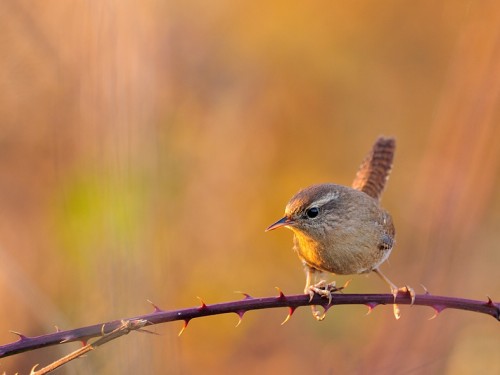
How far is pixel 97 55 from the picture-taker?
150 inches

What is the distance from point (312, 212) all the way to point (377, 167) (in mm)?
1462

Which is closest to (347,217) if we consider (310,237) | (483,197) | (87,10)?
(310,237)

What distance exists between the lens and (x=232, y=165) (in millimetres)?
6227

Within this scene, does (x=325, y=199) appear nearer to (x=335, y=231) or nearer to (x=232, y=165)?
(x=335, y=231)

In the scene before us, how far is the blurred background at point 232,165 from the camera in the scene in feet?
12.6

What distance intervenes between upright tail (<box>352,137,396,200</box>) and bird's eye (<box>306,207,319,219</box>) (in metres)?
1.35

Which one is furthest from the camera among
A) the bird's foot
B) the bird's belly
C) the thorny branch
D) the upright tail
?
the upright tail

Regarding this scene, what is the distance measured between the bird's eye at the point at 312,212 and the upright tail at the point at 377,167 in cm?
135

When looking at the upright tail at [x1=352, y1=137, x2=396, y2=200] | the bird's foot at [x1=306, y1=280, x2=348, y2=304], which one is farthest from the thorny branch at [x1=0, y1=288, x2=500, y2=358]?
the upright tail at [x1=352, y1=137, x2=396, y2=200]

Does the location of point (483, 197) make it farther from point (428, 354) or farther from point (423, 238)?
point (423, 238)

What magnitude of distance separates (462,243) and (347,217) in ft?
2.87

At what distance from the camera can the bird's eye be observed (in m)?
3.78

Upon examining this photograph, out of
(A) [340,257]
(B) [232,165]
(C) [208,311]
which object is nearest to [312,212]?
(A) [340,257]

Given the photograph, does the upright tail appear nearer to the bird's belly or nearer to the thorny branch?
the bird's belly
